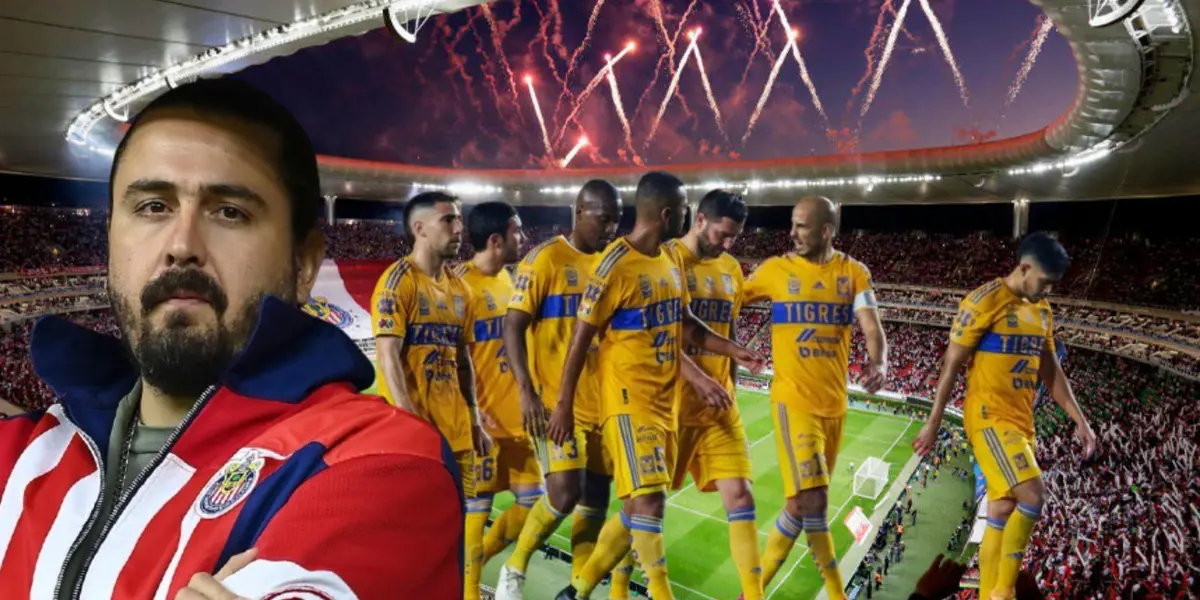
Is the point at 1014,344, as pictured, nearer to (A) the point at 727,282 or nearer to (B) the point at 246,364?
(A) the point at 727,282

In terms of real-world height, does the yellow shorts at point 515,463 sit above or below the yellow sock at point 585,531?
above

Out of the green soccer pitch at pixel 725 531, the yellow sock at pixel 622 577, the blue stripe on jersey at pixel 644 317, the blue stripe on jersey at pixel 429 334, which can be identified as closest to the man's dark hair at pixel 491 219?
the blue stripe on jersey at pixel 429 334

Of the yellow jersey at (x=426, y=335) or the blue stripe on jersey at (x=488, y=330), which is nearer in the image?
the yellow jersey at (x=426, y=335)

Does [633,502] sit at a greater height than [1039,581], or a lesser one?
greater

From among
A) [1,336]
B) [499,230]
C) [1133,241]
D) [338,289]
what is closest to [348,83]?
[338,289]

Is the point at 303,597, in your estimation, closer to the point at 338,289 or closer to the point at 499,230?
the point at 499,230

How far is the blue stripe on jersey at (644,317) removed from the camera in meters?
4.13

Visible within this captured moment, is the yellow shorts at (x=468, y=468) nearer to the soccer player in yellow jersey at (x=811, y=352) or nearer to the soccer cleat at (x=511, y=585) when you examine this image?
the soccer cleat at (x=511, y=585)

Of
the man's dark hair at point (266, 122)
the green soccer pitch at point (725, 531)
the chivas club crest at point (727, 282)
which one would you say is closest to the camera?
the man's dark hair at point (266, 122)

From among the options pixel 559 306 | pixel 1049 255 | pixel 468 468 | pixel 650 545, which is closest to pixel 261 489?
pixel 650 545

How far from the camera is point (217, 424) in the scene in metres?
1.15

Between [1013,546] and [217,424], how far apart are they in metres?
4.86

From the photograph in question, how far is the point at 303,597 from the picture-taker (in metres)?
0.82

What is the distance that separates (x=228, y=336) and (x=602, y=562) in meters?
3.44
